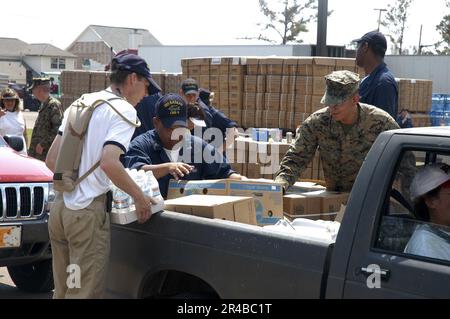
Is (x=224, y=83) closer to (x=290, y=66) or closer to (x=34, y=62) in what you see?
(x=290, y=66)

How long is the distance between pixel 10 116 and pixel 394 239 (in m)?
8.44

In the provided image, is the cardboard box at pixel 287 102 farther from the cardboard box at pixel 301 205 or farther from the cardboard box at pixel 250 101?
the cardboard box at pixel 301 205

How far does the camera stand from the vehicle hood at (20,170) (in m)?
6.00

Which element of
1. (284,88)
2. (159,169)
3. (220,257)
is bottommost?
(220,257)

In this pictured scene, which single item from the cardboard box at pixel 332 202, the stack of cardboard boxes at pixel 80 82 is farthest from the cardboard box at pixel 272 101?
the stack of cardboard boxes at pixel 80 82

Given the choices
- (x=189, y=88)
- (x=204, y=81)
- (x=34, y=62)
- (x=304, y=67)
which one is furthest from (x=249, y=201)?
(x=34, y=62)

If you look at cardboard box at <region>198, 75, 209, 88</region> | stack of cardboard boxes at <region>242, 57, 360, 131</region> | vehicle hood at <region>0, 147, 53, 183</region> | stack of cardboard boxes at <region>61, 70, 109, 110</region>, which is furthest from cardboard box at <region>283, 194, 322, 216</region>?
stack of cardboard boxes at <region>61, 70, 109, 110</region>

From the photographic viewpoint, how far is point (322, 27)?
11758 mm

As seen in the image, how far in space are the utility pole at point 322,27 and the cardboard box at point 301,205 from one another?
716cm

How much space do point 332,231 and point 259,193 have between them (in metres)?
0.84

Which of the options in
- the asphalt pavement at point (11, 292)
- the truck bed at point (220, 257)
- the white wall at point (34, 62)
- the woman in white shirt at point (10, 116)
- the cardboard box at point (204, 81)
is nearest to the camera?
the truck bed at point (220, 257)

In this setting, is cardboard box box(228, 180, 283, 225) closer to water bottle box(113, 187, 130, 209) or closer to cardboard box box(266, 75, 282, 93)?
water bottle box(113, 187, 130, 209)

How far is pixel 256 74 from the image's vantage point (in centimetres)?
1186
